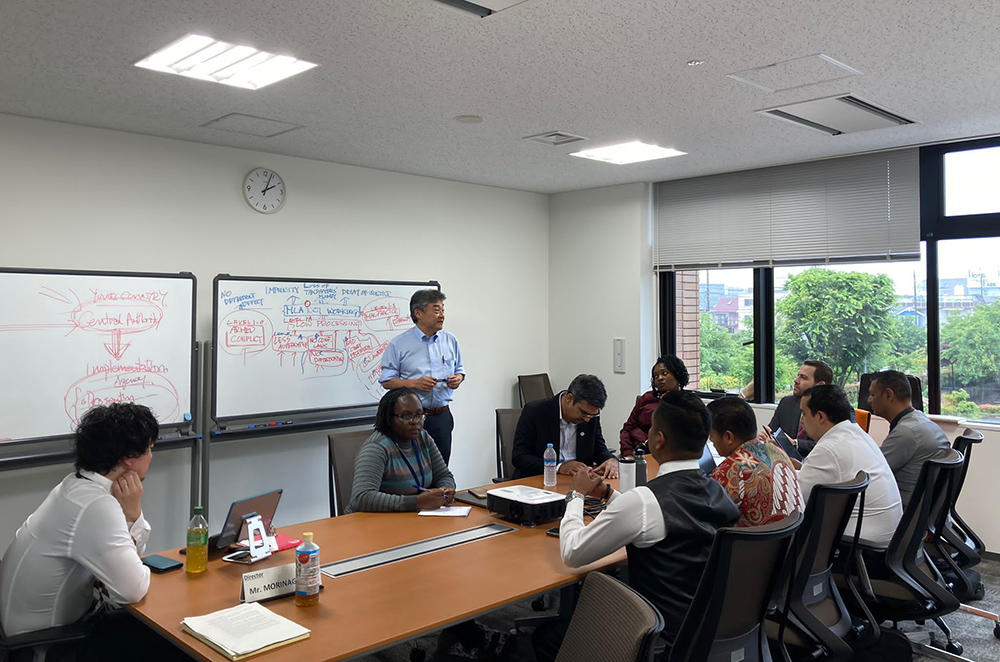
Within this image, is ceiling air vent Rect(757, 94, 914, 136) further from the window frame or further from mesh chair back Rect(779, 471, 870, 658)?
mesh chair back Rect(779, 471, 870, 658)

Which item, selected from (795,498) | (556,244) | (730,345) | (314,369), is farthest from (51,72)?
(730,345)

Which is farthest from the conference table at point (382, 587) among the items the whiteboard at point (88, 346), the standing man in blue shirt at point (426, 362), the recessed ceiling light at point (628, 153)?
the recessed ceiling light at point (628, 153)

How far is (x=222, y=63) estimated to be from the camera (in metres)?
3.39

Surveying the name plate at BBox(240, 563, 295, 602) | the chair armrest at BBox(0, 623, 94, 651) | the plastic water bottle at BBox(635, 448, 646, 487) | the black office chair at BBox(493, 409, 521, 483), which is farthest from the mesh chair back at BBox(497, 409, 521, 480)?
the chair armrest at BBox(0, 623, 94, 651)

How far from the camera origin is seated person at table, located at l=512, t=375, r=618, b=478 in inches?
155

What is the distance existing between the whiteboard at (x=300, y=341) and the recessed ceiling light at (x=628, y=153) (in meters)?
1.74

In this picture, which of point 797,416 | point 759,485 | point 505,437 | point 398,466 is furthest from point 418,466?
point 797,416

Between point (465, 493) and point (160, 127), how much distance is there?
9.57 feet

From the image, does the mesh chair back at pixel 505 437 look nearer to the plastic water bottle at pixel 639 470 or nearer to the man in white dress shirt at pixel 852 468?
the plastic water bottle at pixel 639 470

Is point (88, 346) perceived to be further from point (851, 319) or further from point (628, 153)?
point (851, 319)

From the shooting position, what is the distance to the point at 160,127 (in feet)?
14.7

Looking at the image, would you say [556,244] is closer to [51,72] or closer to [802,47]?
[802,47]

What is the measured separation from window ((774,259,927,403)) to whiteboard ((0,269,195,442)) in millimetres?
4507

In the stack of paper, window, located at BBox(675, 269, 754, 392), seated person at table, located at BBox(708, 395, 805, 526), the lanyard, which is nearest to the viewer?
the stack of paper
